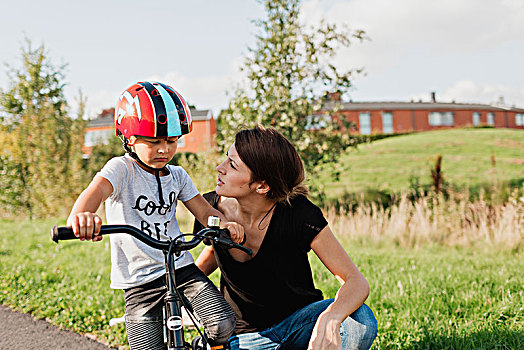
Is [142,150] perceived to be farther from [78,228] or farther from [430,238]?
[430,238]

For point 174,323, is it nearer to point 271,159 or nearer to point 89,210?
point 89,210

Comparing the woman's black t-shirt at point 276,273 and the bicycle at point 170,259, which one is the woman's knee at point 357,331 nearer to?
the woman's black t-shirt at point 276,273

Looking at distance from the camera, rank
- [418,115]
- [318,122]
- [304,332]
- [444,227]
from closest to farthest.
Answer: [304,332], [444,227], [318,122], [418,115]

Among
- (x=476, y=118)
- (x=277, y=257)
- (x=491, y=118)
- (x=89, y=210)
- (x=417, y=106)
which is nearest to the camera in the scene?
(x=89, y=210)

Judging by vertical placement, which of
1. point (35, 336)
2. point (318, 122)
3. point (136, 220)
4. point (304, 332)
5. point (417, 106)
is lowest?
point (35, 336)

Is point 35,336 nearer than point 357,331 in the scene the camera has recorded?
No

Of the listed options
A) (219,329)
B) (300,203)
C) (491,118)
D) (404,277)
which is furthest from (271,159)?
(491,118)

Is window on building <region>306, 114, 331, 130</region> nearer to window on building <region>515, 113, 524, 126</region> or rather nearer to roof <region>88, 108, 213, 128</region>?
roof <region>88, 108, 213, 128</region>

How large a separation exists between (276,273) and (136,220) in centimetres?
87

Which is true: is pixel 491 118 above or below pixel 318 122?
above

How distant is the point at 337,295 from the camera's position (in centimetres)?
273

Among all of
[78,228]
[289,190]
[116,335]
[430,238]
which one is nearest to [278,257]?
[289,190]

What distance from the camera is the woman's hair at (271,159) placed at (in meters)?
2.85

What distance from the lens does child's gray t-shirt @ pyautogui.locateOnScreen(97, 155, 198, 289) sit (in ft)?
8.64
